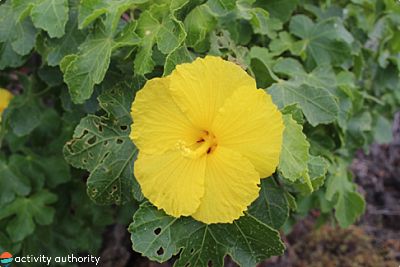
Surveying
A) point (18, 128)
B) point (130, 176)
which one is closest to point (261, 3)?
point (130, 176)

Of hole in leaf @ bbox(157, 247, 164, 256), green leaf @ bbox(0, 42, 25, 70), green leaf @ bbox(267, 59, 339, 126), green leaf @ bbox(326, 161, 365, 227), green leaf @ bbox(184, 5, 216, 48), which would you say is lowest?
green leaf @ bbox(326, 161, 365, 227)

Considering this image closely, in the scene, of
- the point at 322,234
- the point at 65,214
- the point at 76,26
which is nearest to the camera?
the point at 76,26

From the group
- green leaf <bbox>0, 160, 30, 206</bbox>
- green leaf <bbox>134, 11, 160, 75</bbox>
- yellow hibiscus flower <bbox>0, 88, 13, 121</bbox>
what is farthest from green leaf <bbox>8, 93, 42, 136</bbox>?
green leaf <bbox>134, 11, 160, 75</bbox>

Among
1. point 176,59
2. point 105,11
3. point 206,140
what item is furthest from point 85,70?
point 206,140

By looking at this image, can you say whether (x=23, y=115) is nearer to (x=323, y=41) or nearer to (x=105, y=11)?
(x=105, y=11)

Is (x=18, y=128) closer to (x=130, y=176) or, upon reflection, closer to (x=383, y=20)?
(x=130, y=176)

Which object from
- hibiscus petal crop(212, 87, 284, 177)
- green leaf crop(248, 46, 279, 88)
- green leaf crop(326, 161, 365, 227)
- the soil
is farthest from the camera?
the soil

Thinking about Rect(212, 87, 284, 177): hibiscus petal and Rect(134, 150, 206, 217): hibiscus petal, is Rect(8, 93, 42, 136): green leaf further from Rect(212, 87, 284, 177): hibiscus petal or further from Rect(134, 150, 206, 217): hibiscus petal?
Rect(212, 87, 284, 177): hibiscus petal
